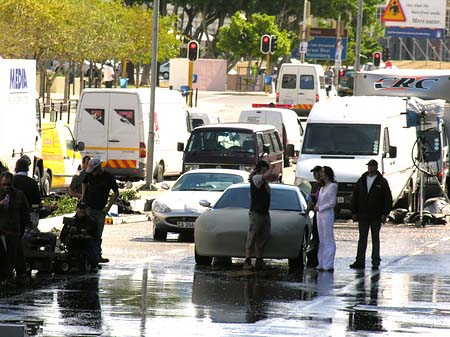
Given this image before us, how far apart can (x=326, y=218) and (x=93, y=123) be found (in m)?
18.1

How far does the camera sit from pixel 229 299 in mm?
16734

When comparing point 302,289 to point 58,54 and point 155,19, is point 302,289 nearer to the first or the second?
point 155,19

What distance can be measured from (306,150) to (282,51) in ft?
226

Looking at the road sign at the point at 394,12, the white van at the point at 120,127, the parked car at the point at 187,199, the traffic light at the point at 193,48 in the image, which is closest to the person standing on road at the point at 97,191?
the parked car at the point at 187,199

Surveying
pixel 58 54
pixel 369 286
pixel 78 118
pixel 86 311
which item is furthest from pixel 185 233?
pixel 58 54

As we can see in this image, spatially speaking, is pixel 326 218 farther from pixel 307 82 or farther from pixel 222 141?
pixel 307 82

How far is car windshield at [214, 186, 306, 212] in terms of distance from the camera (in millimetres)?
21641

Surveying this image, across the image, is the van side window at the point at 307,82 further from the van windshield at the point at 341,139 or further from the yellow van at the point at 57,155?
the van windshield at the point at 341,139

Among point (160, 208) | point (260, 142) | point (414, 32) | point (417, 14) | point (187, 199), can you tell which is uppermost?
point (417, 14)

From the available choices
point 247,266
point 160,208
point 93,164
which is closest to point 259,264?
point 247,266

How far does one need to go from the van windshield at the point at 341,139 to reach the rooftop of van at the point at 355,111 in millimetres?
136

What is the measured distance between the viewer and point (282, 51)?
10012cm

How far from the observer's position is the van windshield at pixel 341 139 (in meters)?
31.6

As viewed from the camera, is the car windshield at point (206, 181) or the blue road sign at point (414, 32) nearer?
the car windshield at point (206, 181)
